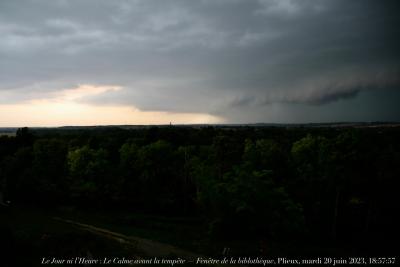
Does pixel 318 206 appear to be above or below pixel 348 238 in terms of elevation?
above

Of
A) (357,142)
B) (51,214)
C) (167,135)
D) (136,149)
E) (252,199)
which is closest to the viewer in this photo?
(252,199)

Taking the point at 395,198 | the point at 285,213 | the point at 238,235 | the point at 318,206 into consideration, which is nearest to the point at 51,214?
the point at 238,235

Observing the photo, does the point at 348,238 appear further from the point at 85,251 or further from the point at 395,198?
the point at 85,251

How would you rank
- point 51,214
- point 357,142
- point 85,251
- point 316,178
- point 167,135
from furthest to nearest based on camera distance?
point 167,135 → point 51,214 → point 316,178 → point 357,142 → point 85,251

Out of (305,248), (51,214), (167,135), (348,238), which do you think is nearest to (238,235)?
(305,248)

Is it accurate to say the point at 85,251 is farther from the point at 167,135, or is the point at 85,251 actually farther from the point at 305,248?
the point at 167,135

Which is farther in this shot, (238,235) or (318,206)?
(318,206)

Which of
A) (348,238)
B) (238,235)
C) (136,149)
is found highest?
(136,149)
